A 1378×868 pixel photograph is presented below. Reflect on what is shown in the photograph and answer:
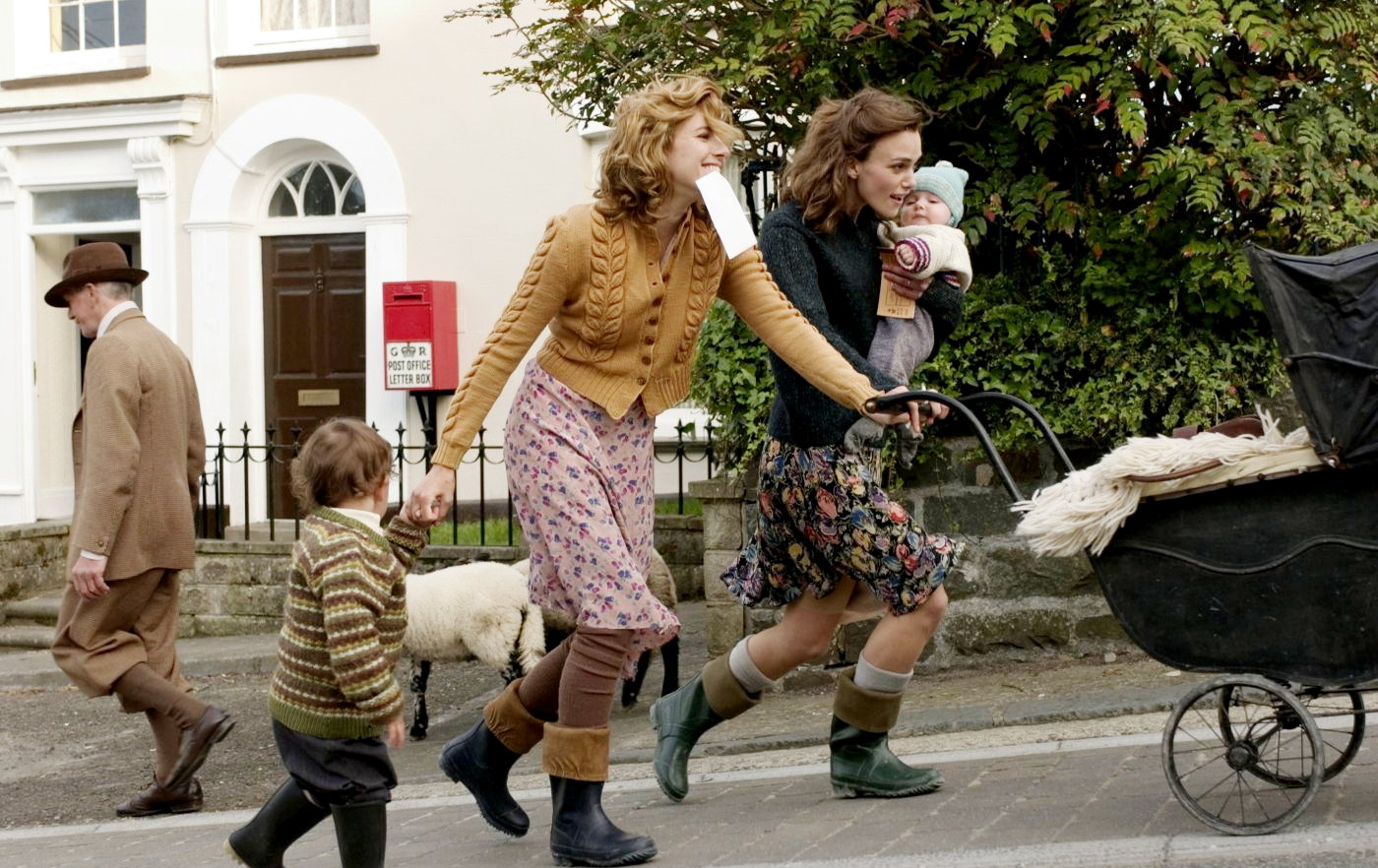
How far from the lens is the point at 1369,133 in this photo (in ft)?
22.7

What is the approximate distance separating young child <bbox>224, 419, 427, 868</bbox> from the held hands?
0.04m

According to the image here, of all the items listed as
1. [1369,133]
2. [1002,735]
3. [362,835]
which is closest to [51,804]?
[362,835]

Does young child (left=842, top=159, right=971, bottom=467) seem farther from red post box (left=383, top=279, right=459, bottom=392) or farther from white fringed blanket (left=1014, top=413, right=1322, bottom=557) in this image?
red post box (left=383, top=279, right=459, bottom=392)

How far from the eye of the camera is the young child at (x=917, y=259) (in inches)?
195

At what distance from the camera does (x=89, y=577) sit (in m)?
6.28

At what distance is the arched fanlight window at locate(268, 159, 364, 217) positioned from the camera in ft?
44.3

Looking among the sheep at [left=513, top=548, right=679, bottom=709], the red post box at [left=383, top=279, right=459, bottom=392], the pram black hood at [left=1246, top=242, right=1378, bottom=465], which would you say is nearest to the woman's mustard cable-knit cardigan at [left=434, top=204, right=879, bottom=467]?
the pram black hood at [left=1246, top=242, right=1378, bottom=465]

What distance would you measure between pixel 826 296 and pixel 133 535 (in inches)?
110

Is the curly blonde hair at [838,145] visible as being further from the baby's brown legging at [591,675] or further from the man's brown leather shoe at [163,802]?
the man's brown leather shoe at [163,802]

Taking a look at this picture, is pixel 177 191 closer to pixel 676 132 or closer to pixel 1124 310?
pixel 1124 310

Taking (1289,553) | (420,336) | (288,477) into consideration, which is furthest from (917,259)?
(288,477)

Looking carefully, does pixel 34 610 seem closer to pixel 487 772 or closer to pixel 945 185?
pixel 487 772

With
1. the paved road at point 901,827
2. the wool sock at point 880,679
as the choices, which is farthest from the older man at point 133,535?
the wool sock at point 880,679

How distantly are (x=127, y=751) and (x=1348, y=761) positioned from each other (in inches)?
199
